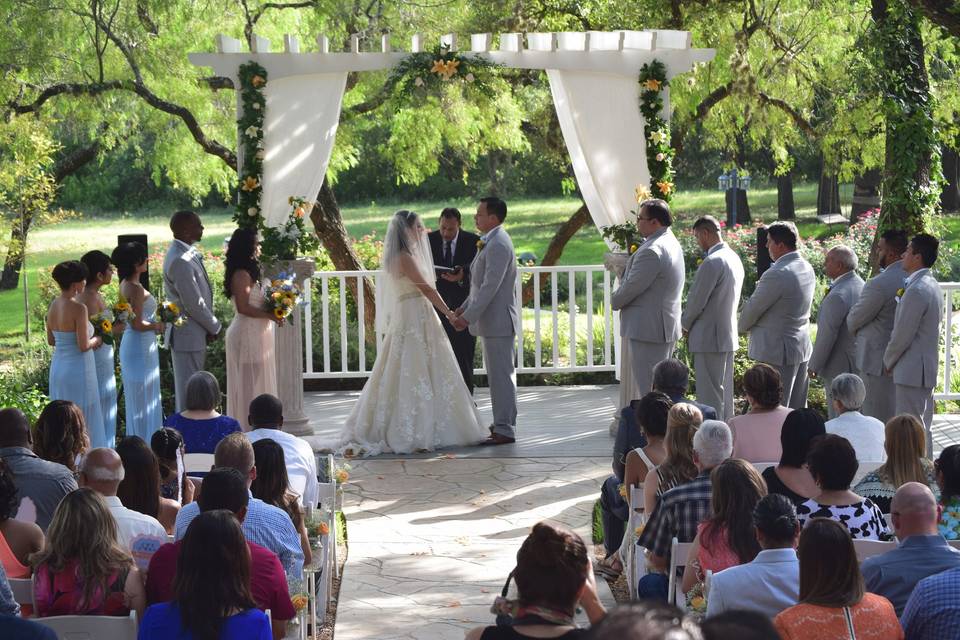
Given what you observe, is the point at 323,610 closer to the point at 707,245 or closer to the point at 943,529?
the point at 943,529

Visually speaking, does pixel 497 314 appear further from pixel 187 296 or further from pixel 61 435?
pixel 61 435

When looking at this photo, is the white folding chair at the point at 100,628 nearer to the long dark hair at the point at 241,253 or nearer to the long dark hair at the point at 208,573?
the long dark hair at the point at 208,573

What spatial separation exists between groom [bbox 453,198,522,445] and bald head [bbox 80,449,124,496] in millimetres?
4394

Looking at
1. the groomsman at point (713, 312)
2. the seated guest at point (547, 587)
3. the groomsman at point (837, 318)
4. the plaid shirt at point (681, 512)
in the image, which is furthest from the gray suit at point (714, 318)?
the seated guest at point (547, 587)

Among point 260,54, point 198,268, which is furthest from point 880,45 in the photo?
point 198,268

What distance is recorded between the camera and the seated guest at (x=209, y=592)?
337 centimetres

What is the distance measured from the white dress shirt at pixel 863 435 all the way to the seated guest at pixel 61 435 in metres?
3.33

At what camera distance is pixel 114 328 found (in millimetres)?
7387

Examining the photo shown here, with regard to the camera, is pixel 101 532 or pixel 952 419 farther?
pixel 952 419

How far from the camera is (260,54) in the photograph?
335 inches

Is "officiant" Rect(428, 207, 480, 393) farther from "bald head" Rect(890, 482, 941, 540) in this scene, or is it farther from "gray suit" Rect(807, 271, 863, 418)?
"bald head" Rect(890, 482, 941, 540)

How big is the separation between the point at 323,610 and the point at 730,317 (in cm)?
375

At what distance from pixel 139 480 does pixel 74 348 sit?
3.07m

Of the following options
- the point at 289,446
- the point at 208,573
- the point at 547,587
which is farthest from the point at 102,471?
the point at 547,587
